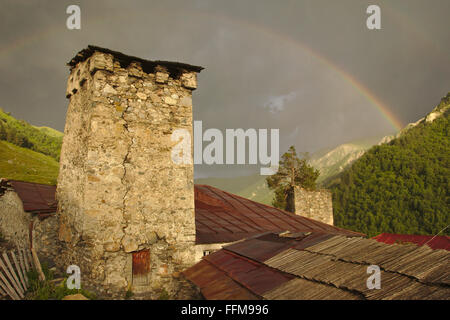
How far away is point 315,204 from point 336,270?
1390cm

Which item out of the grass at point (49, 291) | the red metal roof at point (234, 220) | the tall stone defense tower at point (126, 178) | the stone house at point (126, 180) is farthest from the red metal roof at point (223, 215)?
the grass at point (49, 291)

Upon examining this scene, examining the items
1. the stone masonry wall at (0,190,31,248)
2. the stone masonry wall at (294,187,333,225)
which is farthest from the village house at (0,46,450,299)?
the stone masonry wall at (294,187,333,225)

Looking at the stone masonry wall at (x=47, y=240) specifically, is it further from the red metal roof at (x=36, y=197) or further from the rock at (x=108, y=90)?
the rock at (x=108, y=90)

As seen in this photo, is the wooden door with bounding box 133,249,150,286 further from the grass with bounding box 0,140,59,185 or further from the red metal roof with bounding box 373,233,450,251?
the grass with bounding box 0,140,59,185

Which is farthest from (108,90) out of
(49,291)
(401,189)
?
(401,189)

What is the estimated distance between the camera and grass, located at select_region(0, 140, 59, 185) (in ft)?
74.9

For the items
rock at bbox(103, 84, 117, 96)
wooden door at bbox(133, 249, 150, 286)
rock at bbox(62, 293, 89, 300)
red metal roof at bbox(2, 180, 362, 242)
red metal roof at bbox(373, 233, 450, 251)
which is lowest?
red metal roof at bbox(373, 233, 450, 251)

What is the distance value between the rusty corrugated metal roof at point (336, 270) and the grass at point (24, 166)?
21.6 m

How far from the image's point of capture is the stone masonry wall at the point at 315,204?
16469 mm

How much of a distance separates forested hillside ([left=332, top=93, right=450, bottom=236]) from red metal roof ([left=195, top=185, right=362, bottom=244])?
13.9 meters

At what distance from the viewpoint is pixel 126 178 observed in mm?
5996

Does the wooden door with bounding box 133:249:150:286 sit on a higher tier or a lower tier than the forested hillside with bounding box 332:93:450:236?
lower
